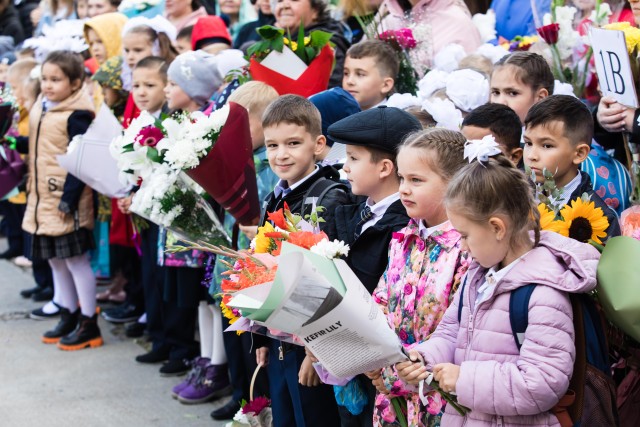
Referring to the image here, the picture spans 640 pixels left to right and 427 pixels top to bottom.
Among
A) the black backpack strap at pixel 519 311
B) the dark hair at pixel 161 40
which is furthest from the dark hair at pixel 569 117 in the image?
the dark hair at pixel 161 40

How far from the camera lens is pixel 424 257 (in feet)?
10.7

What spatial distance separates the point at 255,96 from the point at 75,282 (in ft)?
9.43

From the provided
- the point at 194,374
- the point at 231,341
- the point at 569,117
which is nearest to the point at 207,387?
the point at 194,374

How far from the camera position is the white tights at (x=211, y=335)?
5711 mm

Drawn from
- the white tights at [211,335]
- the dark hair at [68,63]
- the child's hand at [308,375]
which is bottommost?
the white tights at [211,335]

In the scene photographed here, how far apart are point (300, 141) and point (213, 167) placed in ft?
1.48

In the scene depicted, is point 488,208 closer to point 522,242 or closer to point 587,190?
point 522,242

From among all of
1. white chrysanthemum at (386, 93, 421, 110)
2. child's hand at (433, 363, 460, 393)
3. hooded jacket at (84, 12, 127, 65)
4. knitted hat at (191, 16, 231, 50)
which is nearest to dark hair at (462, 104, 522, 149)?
white chrysanthemum at (386, 93, 421, 110)

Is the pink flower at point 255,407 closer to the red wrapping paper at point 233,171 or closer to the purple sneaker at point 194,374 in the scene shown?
the red wrapping paper at point 233,171

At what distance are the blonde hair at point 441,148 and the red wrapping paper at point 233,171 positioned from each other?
122 centimetres

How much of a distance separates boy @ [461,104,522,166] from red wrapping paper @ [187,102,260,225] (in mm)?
1094

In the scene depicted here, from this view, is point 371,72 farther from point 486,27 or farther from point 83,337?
point 83,337

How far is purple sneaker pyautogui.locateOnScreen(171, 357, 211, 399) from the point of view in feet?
18.8

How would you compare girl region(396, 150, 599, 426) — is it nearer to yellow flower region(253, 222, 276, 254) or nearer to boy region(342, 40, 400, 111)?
yellow flower region(253, 222, 276, 254)
